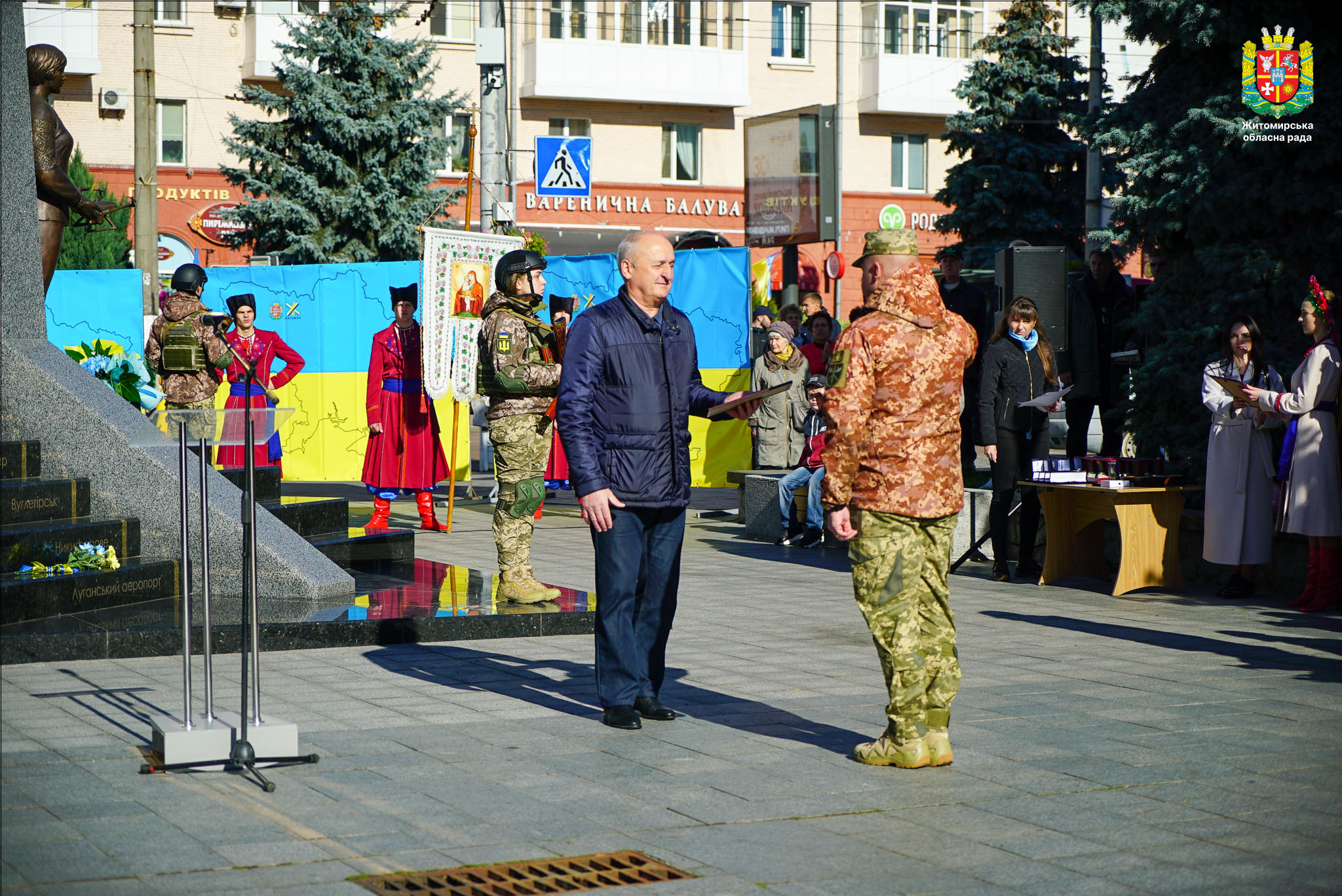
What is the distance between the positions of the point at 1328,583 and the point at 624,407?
5.89m

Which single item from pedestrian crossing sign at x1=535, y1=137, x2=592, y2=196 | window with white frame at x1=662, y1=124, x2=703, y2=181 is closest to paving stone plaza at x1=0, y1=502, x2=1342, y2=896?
pedestrian crossing sign at x1=535, y1=137, x2=592, y2=196

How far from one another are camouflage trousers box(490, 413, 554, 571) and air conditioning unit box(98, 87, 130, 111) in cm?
3128

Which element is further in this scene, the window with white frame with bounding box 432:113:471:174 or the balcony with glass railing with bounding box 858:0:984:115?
the balcony with glass railing with bounding box 858:0:984:115

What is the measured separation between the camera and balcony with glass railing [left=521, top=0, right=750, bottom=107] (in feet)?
131

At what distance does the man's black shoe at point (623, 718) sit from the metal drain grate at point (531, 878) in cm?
185

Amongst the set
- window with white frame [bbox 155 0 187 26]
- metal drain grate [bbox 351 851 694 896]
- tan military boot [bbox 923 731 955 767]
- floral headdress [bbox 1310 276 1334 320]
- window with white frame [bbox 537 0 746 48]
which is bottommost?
metal drain grate [bbox 351 851 694 896]

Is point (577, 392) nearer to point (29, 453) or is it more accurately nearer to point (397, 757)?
point (397, 757)

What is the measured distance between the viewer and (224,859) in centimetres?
459

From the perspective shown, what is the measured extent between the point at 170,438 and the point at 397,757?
161 cm

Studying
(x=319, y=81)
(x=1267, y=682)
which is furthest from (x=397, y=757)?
(x=319, y=81)

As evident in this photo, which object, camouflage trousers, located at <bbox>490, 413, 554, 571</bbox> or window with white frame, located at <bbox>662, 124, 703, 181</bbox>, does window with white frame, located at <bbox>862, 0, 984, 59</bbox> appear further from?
camouflage trousers, located at <bbox>490, 413, 554, 571</bbox>

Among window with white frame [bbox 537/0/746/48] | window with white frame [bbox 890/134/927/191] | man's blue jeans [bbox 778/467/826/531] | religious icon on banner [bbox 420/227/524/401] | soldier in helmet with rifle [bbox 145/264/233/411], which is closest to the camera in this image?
soldier in helmet with rifle [bbox 145/264/233/411]

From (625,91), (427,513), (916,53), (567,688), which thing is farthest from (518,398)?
(916,53)

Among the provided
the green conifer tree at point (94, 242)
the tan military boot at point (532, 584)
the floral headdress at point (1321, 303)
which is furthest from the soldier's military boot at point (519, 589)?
the green conifer tree at point (94, 242)
